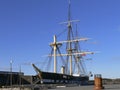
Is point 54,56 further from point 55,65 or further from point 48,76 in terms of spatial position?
point 48,76

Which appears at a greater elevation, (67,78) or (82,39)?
(82,39)

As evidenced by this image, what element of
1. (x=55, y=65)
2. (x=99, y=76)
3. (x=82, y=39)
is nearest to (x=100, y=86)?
(x=99, y=76)

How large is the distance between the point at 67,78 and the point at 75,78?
9884 millimetres

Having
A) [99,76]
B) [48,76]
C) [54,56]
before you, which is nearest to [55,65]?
[54,56]

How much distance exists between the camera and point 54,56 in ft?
456

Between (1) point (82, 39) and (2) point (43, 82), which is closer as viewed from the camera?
(2) point (43, 82)

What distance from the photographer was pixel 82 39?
15838 centimetres

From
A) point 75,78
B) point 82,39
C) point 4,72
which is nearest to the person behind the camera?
point 4,72

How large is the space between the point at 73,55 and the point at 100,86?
133 m

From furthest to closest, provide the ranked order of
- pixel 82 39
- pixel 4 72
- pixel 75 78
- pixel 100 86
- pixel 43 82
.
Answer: pixel 82 39 → pixel 75 78 → pixel 4 72 → pixel 43 82 → pixel 100 86

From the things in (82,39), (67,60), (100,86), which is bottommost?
(100,86)

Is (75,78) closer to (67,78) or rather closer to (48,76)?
(67,78)

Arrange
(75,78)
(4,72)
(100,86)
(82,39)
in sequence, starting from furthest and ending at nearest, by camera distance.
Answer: (82,39), (75,78), (4,72), (100,86)

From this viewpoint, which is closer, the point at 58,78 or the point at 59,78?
the point at 58,78
